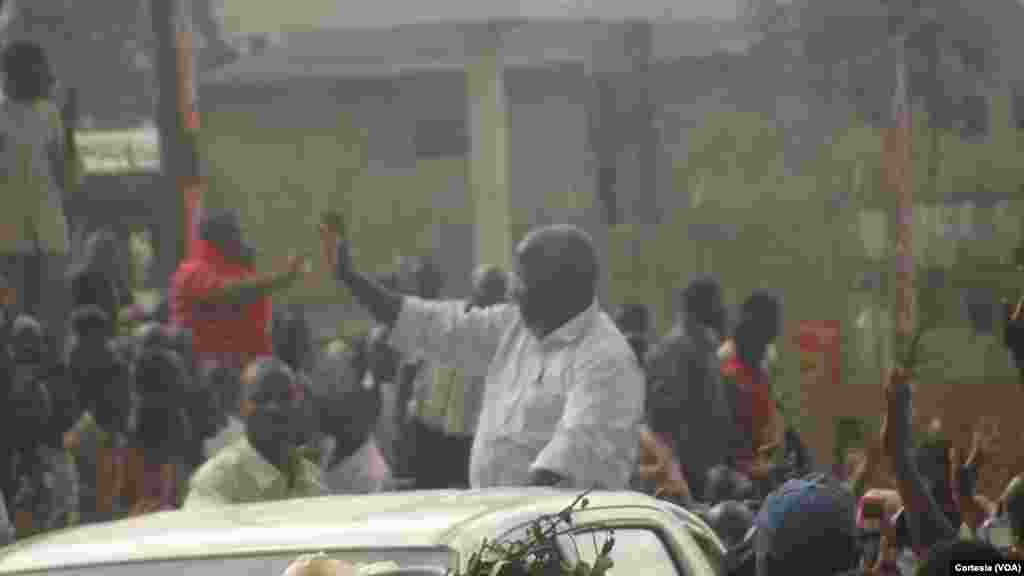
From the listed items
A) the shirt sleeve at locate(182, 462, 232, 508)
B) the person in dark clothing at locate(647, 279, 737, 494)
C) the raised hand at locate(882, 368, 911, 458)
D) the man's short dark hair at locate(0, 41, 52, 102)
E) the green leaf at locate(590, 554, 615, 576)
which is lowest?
the person in dark clothing at locate(647, 279, 737, 494)

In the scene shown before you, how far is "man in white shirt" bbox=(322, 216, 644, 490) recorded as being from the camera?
7527mm

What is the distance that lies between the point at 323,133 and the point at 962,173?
538 cm

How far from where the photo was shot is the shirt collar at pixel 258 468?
7906mm

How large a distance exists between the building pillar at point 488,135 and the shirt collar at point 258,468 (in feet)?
21.5

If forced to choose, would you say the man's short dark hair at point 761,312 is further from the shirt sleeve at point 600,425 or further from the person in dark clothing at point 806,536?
the person in dark clothing at point 806,536

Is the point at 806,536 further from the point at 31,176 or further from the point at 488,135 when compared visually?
the point at 488,135

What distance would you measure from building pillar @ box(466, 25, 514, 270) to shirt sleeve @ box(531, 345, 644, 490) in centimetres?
681

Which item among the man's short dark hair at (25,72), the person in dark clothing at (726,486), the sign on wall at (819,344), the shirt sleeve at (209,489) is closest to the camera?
the shirt sleeve at (209,489)

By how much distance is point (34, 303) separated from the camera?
11.6 meters

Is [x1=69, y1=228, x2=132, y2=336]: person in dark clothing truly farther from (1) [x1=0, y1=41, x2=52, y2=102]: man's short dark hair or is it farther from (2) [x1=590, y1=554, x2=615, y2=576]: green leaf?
(2) [x1=590, y1=554, x2=615, y2=576]: green leaf

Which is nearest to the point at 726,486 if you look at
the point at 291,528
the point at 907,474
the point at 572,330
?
the point at 572,330

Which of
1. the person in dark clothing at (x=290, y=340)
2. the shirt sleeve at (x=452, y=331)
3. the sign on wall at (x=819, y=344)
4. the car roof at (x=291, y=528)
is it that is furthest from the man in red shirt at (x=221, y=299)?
the car roof at (x=291, y=528)

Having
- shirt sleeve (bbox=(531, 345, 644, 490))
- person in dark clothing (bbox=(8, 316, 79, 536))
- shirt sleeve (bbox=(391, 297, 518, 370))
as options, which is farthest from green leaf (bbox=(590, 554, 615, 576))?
person in dark clothing (bbox=(8, 316, 79, 536))

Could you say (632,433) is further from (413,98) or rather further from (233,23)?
(413,98)
